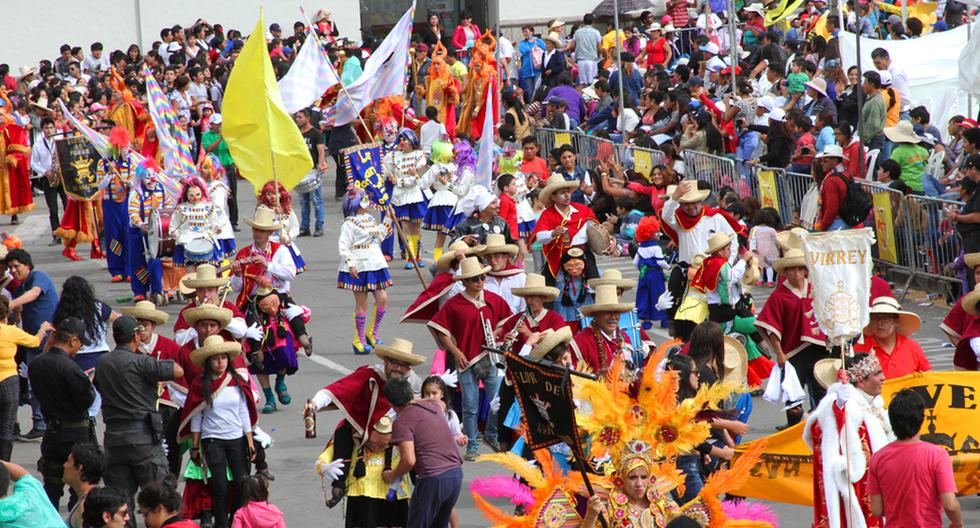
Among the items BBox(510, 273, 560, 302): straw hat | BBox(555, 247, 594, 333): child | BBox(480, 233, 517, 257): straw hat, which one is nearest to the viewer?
BBox(510, 273, 560, 302): straw hat

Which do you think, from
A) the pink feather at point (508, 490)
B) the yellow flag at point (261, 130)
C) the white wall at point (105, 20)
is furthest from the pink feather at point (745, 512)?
the white wall at point (105, 20)

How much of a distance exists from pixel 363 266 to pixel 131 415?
5.60m

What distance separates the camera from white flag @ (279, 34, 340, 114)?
19.9m

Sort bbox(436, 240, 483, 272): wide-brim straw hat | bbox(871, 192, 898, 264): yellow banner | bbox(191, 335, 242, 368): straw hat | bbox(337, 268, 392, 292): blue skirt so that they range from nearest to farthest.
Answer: bbox(191, 335, 242, 368): straw hat, bbox(436, 240, 483, 272): wide-brim straw hat, bbox(337, 268, 392, 292): blue skirt, bbox(871, 192, 898, 264): yellow banner

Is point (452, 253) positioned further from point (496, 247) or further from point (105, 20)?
point (105, 20)

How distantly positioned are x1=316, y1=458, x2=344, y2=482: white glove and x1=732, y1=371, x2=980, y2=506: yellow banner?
93.5 inches

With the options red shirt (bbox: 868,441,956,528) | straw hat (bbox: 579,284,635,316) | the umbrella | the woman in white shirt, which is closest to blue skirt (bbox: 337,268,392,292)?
straw hat (bbox: 579,284,635,316)

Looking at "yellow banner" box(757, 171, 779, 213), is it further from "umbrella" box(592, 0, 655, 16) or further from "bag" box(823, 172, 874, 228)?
"umbrella" box(592, 0, 655, 16)

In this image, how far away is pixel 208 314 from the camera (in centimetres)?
1197

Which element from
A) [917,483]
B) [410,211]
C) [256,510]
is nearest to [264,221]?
[410,211]

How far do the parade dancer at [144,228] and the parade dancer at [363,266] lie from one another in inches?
130

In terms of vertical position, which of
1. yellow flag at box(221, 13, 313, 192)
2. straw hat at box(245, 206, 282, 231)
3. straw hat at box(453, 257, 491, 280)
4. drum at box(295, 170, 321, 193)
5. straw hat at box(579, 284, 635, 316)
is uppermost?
yellow flag at box(221, 13, 313, 192)

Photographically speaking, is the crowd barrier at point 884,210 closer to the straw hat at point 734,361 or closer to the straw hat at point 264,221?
the straw hat at point 734,361

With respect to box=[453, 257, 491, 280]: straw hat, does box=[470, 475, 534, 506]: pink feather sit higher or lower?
lower
